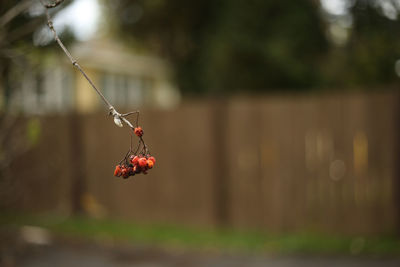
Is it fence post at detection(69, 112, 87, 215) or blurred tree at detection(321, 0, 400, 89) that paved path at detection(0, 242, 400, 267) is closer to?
fence post at detection(69, 112, 87, 215)

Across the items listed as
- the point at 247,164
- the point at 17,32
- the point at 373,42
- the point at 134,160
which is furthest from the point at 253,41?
the point at 134,160

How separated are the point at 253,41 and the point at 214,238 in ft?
26.5

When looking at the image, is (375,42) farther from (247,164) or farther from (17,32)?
(17,32)

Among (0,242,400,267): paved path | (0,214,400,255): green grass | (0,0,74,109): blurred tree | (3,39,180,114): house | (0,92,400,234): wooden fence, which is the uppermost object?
(3,39,180,114): house

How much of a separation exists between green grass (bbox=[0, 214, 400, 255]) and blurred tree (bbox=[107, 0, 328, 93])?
7.36 meters

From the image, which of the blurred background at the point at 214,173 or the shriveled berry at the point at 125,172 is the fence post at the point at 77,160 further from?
the shriveled berry at the point at 125,172

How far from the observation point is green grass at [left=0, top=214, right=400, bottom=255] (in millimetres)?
5380

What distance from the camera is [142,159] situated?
1.68m

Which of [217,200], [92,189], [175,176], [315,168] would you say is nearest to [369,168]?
[315,168]

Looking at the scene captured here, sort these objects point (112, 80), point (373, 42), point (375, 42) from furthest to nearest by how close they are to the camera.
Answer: point (112, 80), point (373, 42), point (375, 42)

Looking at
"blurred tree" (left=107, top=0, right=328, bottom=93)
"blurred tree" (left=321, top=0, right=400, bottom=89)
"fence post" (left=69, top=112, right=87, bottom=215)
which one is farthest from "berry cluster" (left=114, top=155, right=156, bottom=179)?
"blurred tree" (left=107, top=0, right=328, bottom=93)

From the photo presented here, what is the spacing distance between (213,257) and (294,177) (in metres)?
1.71

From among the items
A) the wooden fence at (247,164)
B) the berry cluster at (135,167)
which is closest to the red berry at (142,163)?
the berry cluster at (135,167)

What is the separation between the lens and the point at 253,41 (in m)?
12.7
